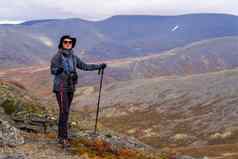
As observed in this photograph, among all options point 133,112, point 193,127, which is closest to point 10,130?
point 193,127

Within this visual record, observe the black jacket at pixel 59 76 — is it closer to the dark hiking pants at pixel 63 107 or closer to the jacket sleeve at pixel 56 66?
the jacket sleeve at pixel 56 66

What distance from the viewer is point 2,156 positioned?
15.9 m

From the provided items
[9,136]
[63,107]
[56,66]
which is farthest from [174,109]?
[56,66]

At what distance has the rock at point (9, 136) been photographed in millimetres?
17453

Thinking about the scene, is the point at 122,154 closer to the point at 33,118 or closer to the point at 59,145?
the point at 59,145

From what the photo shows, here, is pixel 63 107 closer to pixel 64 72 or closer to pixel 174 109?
pixel 64 72

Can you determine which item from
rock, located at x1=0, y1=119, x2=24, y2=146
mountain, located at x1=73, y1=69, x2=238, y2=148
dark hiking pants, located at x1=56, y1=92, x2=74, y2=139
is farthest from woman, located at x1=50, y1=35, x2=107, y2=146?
mountain, located at x1=73, y1=69, x2=238, y2=148

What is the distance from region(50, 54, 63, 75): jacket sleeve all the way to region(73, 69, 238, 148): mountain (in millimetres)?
80248

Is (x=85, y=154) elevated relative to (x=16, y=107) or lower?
lower

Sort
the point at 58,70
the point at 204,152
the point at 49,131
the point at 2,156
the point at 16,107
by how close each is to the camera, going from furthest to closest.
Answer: the point at 204,152 → the point at 16,107 → the point at 49,131 → the point at 58,70 → the point at 2,156

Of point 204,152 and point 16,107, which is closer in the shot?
point 16,107

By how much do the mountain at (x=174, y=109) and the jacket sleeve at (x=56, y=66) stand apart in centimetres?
8025

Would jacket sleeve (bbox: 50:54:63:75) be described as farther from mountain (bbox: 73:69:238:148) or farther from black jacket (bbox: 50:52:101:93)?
mountain (bbox: 73:69:238:148)

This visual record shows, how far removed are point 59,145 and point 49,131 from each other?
3.67 m
